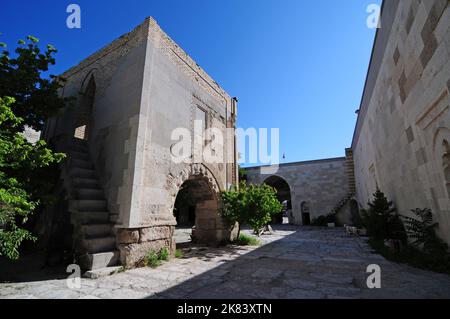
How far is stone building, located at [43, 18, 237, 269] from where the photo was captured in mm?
5090

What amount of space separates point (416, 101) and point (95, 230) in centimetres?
766

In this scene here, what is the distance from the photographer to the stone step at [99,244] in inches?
182

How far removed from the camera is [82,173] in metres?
5.91

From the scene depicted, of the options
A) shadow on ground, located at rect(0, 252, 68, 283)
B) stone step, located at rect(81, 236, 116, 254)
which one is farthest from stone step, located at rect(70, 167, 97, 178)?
shadow on ground, located at rect(0, 252, 68, 283)

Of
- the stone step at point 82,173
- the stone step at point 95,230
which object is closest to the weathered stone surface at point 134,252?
the stone step at point 95,230

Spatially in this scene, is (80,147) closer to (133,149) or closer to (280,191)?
(133,149)

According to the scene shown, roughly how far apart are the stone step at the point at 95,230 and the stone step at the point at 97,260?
1.55 feet

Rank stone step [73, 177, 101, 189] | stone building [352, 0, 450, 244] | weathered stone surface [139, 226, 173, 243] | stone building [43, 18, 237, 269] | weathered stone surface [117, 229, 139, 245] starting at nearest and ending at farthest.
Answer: stone building [352, 0, 450, 244] < weathered stone surface [117, 229, 139, 245] < stone building [43, 18, 237, 269] < weathered stone surface [139, 226, 173, 243] < stone step [73, 177, 101, 189]

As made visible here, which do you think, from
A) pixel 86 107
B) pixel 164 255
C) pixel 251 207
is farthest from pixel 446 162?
pixel 86 107

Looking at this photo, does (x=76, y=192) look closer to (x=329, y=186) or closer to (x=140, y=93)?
(x=140, y=93)

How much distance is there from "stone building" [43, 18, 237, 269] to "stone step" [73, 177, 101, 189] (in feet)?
0.07

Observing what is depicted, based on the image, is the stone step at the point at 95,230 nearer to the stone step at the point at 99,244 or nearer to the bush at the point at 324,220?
the stone step at the point at 99,244

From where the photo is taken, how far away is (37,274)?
4438mm

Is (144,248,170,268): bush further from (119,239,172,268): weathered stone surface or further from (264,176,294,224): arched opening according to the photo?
(264,176,294,224): arched opening
